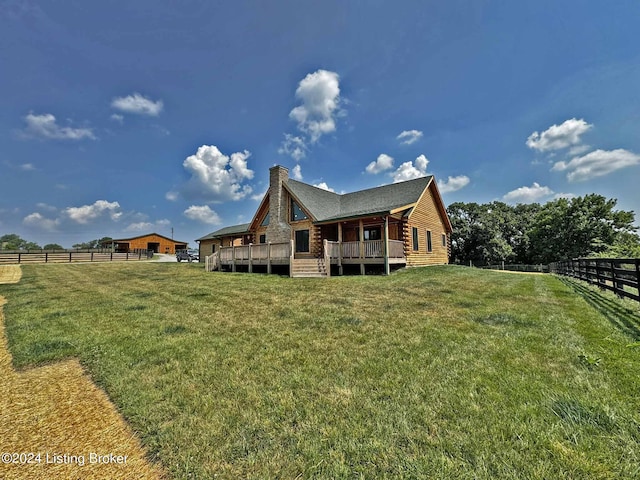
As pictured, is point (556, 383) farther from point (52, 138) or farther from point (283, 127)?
point (52, 138)

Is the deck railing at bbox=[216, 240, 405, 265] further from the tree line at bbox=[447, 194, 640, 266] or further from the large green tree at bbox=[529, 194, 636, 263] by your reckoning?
the large green tree at bbox=[529, 194, 636, 263]

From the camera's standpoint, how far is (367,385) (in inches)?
123

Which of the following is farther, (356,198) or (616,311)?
(356,198)

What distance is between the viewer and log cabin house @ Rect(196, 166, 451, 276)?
1513 cm

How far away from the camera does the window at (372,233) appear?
742 inches

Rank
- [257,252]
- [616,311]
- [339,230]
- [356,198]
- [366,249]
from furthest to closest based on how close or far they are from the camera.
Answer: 1. [356,198]
2. [257,252]
3. [339,230]
4. [366,249]
5. [616,311]

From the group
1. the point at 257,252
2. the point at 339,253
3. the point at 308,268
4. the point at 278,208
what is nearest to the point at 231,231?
the point at 278,208

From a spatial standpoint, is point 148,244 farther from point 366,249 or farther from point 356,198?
point 366,249

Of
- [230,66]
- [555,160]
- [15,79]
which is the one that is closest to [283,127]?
[230,66]

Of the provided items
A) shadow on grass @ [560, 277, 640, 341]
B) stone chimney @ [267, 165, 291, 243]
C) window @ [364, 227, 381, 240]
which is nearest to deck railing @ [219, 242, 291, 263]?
stone chimney @ [267, 165, 291, 243]

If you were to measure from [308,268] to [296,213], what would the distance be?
5.95 meters

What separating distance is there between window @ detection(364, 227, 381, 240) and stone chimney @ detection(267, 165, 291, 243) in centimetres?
553

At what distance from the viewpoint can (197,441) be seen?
2250 millimetres

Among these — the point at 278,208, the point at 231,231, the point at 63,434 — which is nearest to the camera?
the point at 63,434
